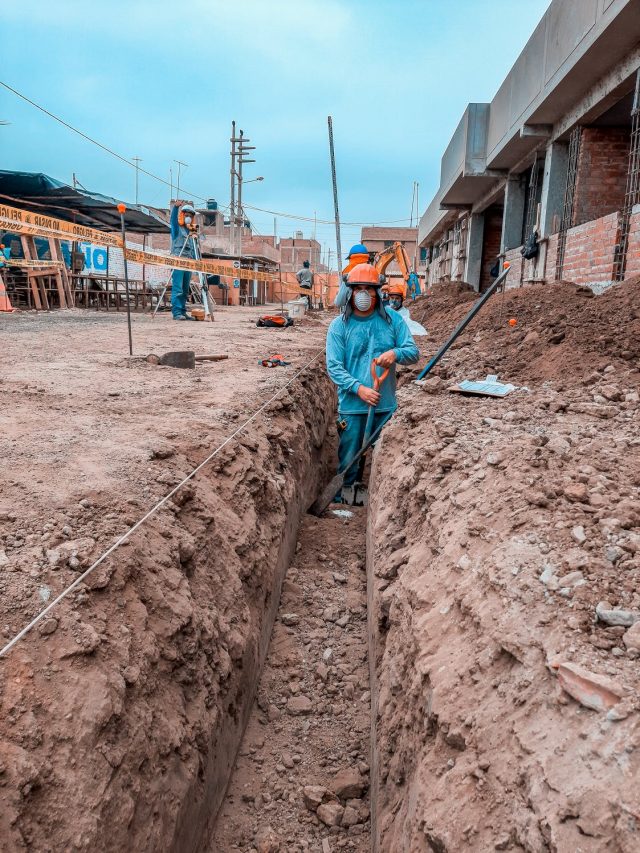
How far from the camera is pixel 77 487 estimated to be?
2.89 m

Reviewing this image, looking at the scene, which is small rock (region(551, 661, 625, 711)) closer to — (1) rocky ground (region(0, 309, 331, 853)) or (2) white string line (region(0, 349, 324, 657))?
(1) rocky ground (region(0, 309, 331, 853))

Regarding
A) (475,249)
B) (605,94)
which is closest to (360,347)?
(605,94)

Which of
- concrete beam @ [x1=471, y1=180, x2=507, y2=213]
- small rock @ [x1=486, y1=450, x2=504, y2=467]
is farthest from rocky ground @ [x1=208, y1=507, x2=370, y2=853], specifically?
concrete beam @ [x1=471, y1=180, x2=507, y2=213]

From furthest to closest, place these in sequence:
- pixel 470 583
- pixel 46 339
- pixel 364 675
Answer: pixel 46 339 → pixel 364 675 → pixel 470 583

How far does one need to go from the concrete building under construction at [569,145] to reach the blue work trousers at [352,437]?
429 cm

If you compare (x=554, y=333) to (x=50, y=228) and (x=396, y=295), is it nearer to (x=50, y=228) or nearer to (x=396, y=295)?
(x=396, y=295)

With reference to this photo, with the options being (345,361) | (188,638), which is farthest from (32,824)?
(345,361)

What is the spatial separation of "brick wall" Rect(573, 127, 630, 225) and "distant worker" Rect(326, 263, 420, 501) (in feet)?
19.3

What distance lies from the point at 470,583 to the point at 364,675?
1703mm

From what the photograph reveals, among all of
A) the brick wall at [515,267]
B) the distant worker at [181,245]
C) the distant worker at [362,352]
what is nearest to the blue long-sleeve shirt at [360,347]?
the distant worker at [362,352]

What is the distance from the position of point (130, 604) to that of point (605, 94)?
939cm

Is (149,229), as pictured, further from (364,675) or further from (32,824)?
(32,824)

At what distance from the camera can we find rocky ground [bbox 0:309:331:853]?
5.93ft

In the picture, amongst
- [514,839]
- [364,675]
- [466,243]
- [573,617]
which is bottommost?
[364,675]
